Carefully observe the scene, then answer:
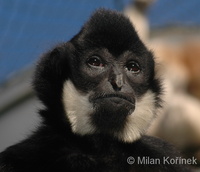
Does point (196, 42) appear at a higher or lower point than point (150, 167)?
higher

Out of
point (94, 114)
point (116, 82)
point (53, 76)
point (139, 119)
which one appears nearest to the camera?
point (116, 82)

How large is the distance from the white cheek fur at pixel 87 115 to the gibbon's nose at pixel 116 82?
0.27m

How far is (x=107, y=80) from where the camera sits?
544cm

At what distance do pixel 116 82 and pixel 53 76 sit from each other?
0.66 meters

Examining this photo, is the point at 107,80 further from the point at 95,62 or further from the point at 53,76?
the point at 53,76

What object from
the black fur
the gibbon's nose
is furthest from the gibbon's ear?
the gibbon's nose

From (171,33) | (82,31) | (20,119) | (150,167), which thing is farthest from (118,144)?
(171,33)

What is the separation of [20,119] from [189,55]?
3.97 meters

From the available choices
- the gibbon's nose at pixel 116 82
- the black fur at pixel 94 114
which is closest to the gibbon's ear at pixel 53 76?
the black fur at pixel 94 114

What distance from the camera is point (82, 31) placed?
573 centimetres

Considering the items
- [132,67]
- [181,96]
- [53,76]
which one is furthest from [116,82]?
[181,96]

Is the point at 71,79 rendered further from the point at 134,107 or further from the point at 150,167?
the point at 150,167

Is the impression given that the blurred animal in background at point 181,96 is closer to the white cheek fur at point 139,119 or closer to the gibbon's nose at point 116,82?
the white cheek fur at point 139,119

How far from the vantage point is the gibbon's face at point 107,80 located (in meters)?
5.43
